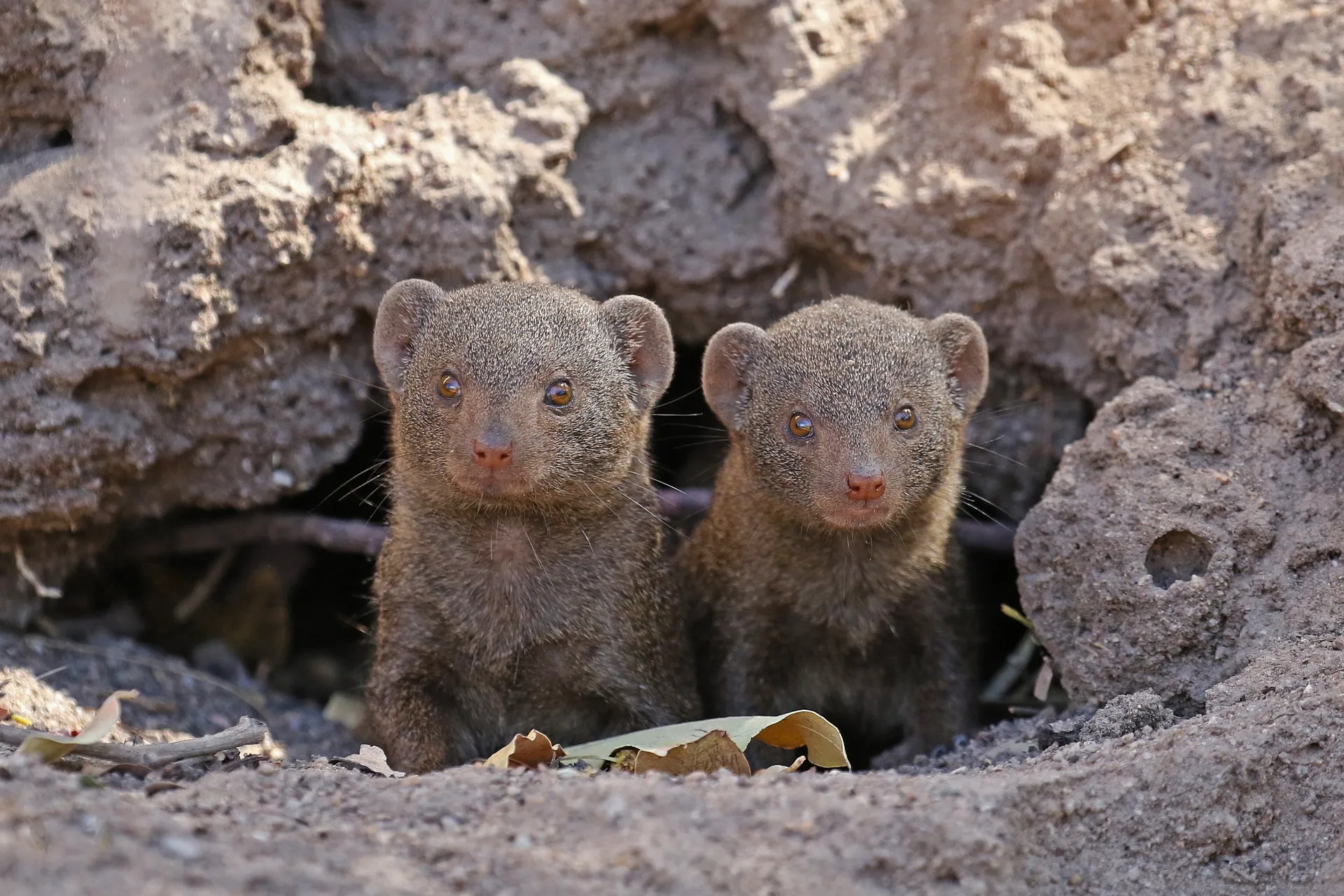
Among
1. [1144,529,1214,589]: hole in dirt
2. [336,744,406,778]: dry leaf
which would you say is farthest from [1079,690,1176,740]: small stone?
[336,744,406,778]: dry leaf

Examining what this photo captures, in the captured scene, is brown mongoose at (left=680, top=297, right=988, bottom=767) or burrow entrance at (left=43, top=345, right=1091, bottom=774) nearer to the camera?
brown mongoose at (left=680, top=297, right=988, bottom=767)

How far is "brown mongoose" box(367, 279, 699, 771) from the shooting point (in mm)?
4289

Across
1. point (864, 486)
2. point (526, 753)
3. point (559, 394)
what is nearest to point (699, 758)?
point (526, 753)

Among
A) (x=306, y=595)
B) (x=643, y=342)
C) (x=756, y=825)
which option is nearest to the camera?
(x=756, y=825)

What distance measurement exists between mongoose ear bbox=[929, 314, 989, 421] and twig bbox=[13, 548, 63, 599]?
3492 millimetres

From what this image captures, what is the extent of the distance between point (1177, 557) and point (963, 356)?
1.07 meters

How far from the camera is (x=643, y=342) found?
4586 millimetres

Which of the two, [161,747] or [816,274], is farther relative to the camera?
[816,274]

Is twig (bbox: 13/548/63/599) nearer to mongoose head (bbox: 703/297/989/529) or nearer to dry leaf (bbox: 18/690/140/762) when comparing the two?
dry leaf (bbox: 18/690/140/762)

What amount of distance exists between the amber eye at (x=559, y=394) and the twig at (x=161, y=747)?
1.31m

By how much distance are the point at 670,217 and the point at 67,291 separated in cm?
233

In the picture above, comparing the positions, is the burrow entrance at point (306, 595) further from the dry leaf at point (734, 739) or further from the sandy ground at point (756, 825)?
the sandy ground at point (756, 825)

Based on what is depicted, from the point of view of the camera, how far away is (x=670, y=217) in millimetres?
5520

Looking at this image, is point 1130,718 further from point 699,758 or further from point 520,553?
point 520,553
